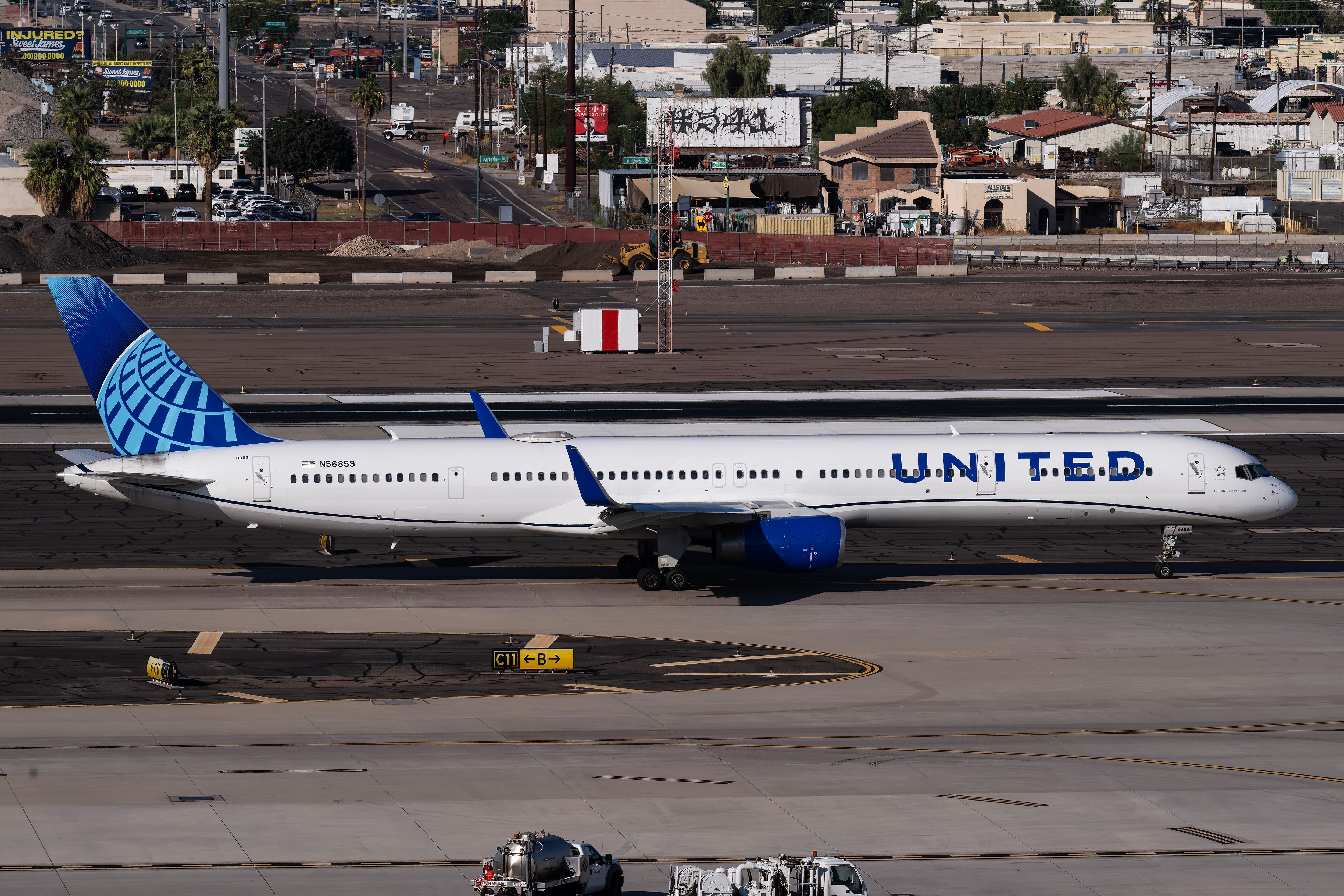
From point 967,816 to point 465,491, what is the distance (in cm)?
1944

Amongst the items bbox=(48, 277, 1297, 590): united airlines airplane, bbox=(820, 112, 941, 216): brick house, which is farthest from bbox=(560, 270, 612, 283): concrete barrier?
bbox=(48, 277, 1297, 590): united airlines airplane

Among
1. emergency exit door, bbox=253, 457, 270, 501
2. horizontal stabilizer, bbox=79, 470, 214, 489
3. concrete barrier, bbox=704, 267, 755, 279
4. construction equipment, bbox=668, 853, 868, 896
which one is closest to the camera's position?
construction equipment, bbox=668, 853, 868, 896

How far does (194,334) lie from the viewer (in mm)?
94875

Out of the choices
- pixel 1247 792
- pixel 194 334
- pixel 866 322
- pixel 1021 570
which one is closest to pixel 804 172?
pixel 866 322

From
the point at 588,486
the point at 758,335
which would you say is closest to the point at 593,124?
the point at 758,335

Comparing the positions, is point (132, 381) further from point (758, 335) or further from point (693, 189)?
point (693, 189)

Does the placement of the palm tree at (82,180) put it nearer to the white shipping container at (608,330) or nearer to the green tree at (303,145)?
the green tree at (303,145)

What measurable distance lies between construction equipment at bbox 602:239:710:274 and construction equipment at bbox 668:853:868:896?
9976 centimetres

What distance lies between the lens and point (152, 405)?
41781mm

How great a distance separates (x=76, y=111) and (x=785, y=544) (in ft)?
475

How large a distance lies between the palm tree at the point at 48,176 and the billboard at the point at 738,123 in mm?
64792

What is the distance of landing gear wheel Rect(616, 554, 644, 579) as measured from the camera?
147ft

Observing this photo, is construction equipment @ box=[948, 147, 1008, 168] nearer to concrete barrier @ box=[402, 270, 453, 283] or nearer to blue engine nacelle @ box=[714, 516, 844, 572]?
concrete barrier @ box=[402, 270, 453, 283]

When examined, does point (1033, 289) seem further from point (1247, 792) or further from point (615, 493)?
point (1247, 792)
